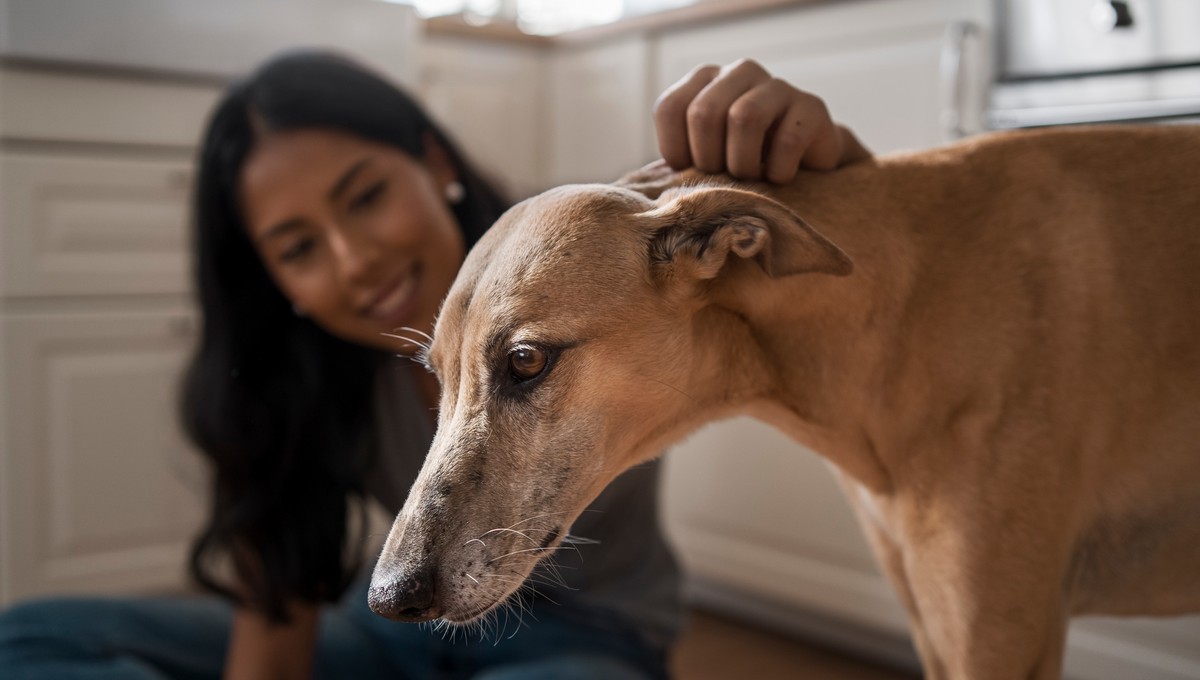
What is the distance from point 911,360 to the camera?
0.83 m

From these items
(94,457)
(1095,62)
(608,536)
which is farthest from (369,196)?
(94,457)

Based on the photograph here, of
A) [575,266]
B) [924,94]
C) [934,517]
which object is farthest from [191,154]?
[934,517]

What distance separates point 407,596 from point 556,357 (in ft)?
0.69

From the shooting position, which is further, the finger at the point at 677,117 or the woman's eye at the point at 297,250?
the woman's eye at the point at 297,250

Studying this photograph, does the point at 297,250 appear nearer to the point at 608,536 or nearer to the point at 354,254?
the point at 354,254

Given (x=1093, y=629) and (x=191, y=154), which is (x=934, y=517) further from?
(x=191, y=154)

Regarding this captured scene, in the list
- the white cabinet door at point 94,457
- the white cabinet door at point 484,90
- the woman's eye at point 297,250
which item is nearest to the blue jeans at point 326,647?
the woman's eye at point 297,250

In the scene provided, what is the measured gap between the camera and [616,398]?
80cm

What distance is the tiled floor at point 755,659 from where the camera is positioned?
2.05 m

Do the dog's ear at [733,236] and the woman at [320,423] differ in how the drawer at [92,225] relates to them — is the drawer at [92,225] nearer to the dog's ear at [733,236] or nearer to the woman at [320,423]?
the woman at [320,423]

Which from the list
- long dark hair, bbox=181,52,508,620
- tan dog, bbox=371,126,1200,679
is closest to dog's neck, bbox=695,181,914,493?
tan dog, bbox=371,126,1200,679

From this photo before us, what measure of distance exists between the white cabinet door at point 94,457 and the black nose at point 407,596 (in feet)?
5.63

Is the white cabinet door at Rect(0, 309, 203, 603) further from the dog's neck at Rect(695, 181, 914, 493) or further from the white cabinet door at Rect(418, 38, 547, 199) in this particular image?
the dog's neck at Rect(695, 181, 914, 493)

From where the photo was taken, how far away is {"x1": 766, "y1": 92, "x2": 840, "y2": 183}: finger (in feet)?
2.72
